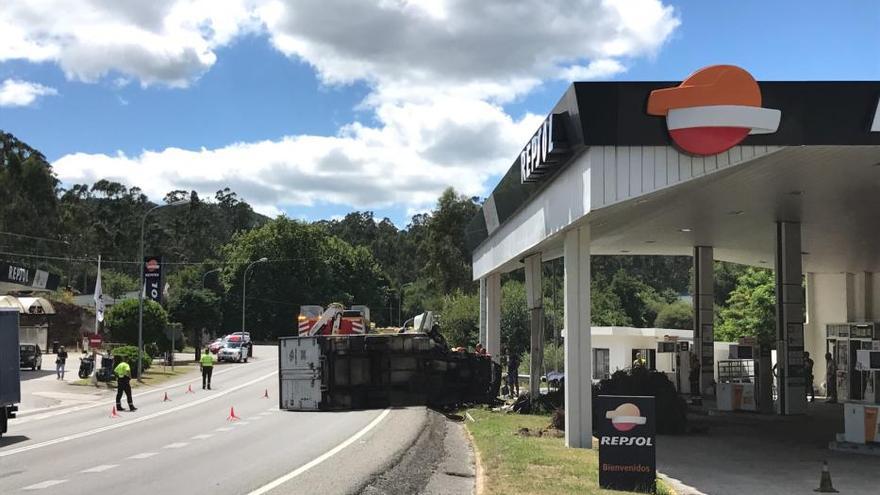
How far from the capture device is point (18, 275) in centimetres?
4691

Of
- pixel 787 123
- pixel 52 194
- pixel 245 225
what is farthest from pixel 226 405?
pixel 245 225

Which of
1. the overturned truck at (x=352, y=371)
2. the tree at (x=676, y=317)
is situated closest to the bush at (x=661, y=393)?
the overturned truck at (x=352, y=371)

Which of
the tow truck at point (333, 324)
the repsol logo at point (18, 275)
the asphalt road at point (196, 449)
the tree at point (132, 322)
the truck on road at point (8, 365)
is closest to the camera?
the asphalt road at point (196, 449)

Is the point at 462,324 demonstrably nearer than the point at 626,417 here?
No

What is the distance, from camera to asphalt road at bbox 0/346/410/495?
460 inches

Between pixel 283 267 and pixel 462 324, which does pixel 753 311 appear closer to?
pixel 462 324

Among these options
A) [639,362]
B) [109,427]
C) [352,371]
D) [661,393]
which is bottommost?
[109,427]

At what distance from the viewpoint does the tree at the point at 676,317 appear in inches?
3356

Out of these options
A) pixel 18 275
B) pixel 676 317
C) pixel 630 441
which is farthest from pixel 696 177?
pixel 676 317

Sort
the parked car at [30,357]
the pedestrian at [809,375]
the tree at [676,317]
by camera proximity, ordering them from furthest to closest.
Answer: the tree at [676,317] → the parked car at [30,357] → the pedestrian at [809,375]

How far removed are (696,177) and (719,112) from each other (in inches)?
45.6

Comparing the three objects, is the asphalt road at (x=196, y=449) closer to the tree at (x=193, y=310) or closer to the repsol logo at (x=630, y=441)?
the repsol logo at (x=630, y=441)

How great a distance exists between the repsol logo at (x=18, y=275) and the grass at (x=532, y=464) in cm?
3651

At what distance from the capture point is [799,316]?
24.6 m
